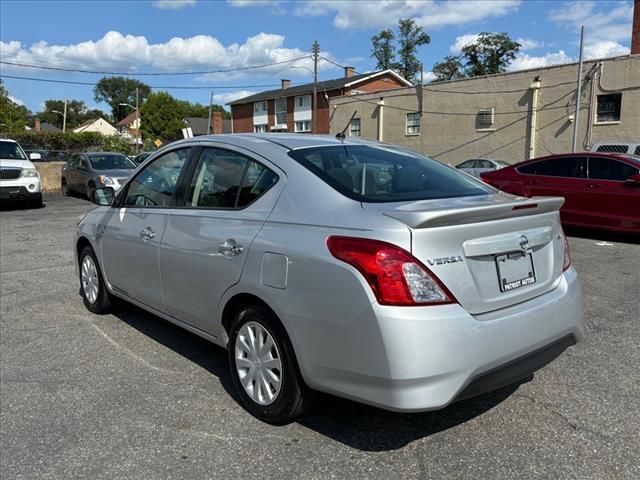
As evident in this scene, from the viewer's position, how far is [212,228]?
3525mm

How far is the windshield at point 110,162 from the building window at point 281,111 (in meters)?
35.2

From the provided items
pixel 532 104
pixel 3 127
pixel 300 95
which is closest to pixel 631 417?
pixel 532 104

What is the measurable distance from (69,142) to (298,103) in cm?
2462

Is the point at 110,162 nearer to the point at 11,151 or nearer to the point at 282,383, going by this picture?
the point at 11,151

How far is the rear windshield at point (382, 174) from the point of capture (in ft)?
10.2

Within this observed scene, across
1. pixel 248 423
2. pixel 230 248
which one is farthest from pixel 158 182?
pixel 248 423

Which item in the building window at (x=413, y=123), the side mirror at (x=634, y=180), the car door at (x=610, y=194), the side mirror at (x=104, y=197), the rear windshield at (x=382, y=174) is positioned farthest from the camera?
the building window at (x=413, y=123)

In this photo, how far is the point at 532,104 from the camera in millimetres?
27156

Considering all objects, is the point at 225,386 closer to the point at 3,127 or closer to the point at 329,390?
the point at 329,390

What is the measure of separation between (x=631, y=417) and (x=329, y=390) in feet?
6.07

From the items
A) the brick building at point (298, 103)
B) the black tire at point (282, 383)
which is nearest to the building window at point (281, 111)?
the brick building at point (298, 103)

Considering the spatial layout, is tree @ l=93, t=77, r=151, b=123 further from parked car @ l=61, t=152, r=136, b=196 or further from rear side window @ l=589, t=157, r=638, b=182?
rear side window @ l=589, t=157, r=638, b=182

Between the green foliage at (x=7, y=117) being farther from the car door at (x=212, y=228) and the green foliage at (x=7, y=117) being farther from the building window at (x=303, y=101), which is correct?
the car door at (x=212, y=228)

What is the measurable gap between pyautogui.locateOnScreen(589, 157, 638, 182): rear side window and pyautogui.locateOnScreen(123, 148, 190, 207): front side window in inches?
318
